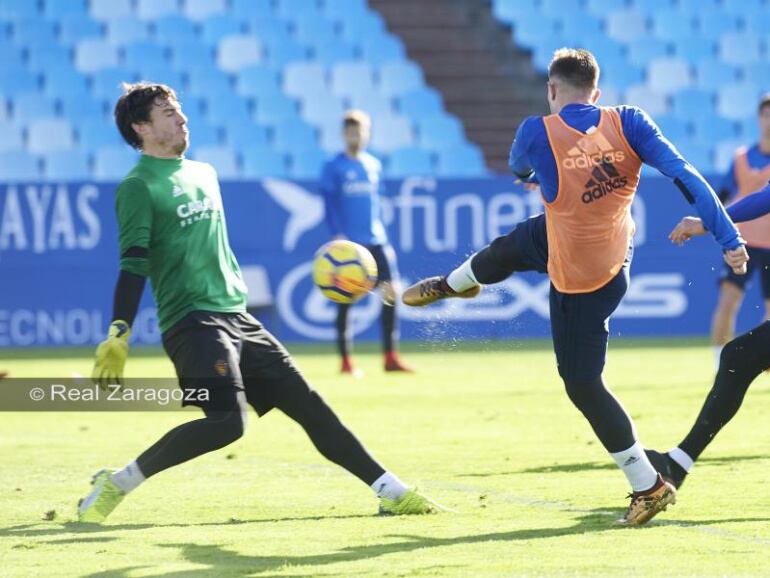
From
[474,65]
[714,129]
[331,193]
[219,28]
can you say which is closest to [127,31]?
[219,28]

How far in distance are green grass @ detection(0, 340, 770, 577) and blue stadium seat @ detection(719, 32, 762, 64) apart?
11.6m

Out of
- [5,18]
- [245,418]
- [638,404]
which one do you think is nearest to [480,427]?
[638,404]

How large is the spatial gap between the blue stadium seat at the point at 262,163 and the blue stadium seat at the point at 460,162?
2257 millimetres

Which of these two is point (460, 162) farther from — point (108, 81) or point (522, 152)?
point (522, 152)

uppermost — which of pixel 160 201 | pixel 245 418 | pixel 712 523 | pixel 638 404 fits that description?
pixel 160 201

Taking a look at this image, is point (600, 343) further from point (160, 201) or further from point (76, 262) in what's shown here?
point (76, 262)

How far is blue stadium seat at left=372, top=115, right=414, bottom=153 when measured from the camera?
2127cm

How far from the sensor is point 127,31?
21609 millimetres

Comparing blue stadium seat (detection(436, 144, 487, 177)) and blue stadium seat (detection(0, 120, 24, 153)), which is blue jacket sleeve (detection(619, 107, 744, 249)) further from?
blue stadium seat (detection(0, 120, 24, 153))

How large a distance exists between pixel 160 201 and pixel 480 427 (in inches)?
177

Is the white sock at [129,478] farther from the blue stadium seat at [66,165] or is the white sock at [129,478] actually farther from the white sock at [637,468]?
the blue stadium seat at [66,165]

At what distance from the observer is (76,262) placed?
59.3ft

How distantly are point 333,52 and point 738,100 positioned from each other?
6.29 m

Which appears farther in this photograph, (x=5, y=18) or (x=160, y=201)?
(x=5, y=18)
